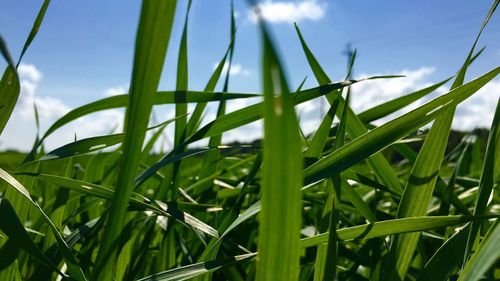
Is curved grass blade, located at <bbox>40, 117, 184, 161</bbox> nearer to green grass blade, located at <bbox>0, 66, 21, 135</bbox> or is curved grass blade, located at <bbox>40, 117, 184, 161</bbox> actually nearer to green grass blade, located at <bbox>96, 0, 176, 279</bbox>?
green grass blade, located at <bbox>0, 66, 21, 135</bbox>

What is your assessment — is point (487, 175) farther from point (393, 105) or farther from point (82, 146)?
point (82, 146)

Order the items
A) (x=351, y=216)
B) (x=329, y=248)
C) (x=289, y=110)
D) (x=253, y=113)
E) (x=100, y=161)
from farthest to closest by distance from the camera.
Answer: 1. (x=351, y=216)
2. (x=100, y=161)
3. (x=253, y=113)
4. (x=329, y=248)
5. (x=289, y=110)

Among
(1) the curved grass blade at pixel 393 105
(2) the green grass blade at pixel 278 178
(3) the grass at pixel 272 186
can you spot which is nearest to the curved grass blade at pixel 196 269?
(3) the grass at pixel 272 186

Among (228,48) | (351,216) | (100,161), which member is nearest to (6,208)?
(228,48)

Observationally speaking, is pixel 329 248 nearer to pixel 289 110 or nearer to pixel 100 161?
pixel 289 110

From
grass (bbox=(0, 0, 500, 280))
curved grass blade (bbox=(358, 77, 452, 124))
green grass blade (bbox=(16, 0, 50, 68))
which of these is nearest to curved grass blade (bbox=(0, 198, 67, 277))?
grass (bbox=(0, 0, 500, 280))

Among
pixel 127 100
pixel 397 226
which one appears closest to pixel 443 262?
pixel 397 226
